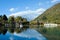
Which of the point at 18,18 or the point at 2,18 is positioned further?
the point at 18,18

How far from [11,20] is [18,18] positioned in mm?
10647

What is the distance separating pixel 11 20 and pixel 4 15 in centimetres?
820

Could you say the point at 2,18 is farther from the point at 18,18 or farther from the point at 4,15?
the point at 18,18

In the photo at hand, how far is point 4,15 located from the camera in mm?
95250

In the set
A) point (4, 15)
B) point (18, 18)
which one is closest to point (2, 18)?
point (4, 15)

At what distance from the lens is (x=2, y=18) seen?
91.4m

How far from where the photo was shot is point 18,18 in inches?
3910

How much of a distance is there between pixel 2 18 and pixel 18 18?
11486 millimetres

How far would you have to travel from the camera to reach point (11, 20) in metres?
89.2

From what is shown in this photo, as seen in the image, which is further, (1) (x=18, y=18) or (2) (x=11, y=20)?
(1) (x=18, y=18)

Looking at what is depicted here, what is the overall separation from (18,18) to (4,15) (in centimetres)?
895

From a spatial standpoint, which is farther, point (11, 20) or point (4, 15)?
point (4, 15)
